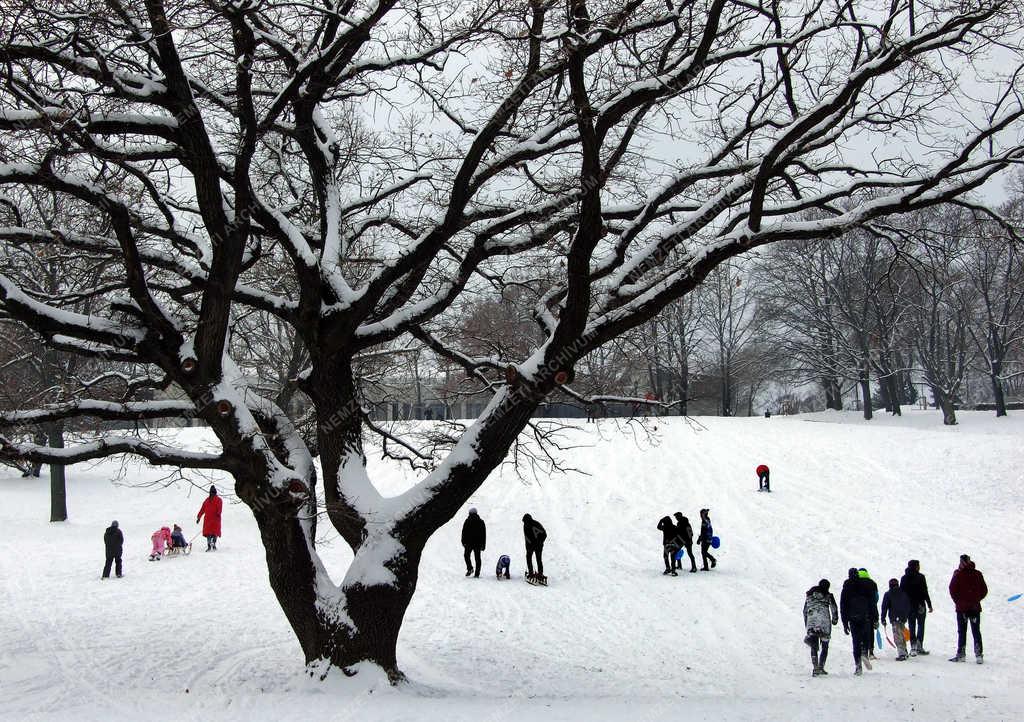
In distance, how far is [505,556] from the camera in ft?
57.2

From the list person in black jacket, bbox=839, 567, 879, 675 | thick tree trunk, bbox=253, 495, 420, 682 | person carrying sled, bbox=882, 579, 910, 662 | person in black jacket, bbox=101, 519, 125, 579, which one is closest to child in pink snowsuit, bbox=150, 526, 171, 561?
person in black jacket, bbox=101, 519, 125, 579

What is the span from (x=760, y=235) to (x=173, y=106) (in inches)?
218

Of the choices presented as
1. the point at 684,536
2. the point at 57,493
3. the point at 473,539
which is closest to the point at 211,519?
the point at 473,539

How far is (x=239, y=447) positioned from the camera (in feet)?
26.4

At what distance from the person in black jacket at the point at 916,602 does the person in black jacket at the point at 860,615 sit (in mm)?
995

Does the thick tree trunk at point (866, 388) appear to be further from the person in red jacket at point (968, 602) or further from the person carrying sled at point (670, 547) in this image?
the person in red jacket at point (968, 602)

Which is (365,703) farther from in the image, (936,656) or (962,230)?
(936,656)

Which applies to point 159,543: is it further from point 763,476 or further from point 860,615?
point 763,476

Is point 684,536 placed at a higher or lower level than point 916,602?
higher

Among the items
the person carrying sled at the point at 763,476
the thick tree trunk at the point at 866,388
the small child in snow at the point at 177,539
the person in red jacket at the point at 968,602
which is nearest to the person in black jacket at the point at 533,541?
the person in red jacket at the point at 968,602

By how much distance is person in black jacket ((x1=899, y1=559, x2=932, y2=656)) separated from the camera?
38.4ft

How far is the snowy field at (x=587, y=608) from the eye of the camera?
793 cm

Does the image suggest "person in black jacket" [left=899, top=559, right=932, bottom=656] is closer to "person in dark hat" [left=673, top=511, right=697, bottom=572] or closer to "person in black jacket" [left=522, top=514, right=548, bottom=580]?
"person in dark hat" [left=673, top=511, right=697, bottom=572]

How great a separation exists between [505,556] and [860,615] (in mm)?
8096
